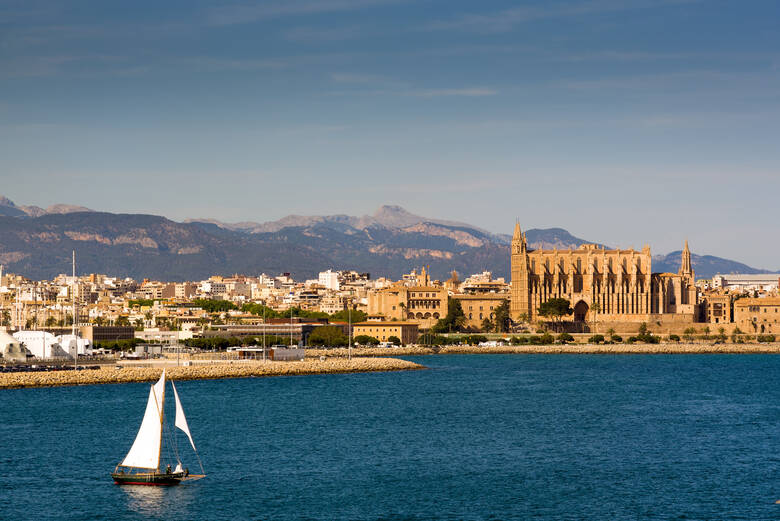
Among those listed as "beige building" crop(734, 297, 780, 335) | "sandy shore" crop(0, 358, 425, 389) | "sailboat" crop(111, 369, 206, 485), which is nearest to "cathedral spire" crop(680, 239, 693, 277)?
"beige building" crop(734, 297, 780, 335)

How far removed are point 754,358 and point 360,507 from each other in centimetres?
8559

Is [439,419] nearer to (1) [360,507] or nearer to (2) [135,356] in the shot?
(1) [360,507]

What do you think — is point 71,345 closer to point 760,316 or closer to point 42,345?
point 42,345

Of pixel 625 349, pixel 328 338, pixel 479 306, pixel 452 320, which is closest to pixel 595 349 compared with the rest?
pixel 625 349

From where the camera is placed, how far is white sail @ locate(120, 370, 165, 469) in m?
34.3

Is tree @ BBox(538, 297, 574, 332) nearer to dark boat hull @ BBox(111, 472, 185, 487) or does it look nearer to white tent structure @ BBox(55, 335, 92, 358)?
white tent structure @ BBox(55, 335, 92, 358)

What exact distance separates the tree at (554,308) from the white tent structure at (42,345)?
6307 centimetres

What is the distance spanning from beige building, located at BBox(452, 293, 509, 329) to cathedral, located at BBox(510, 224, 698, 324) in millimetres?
3885

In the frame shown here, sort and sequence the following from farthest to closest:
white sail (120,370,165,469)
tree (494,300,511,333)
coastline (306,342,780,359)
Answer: tree (494,300,511,333) < coastline (306,342,780,359) < white sail (120,370,165,469)

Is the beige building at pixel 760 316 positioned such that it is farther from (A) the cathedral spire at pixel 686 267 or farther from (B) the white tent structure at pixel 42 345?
(B) the white tent structure at pixel 42 345

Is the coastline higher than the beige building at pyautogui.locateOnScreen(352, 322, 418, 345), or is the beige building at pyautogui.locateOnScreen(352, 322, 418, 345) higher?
the beige building at pyautogui.locateOnScreen(352, 322, 418, 345)

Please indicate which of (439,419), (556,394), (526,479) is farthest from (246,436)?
(556,394)

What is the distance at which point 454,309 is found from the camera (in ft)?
474

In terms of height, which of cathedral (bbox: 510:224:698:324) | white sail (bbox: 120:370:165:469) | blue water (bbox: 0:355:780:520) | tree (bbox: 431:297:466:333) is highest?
cathedral (bbox: 510:224:698:324)
